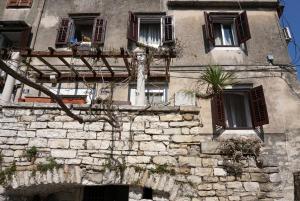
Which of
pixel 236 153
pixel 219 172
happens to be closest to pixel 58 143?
pixel 219 172

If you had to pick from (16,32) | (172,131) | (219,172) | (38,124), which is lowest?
(219,172)

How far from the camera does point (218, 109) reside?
839 cm

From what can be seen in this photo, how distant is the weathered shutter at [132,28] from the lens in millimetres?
9906

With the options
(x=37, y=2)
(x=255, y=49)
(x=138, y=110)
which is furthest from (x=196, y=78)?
(x=37, y=2)

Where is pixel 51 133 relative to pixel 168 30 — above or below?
below

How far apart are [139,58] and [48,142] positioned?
318cm

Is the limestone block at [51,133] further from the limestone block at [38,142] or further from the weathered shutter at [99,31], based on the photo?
the weathered shutter at [99,31]

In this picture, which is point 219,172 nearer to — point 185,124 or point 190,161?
point 190,161

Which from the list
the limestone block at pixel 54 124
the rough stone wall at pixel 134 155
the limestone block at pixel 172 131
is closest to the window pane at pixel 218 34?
the rough stone wall at pixel 134 155

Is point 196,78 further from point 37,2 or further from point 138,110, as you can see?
point 37,2

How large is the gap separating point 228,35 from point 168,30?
7.28ft

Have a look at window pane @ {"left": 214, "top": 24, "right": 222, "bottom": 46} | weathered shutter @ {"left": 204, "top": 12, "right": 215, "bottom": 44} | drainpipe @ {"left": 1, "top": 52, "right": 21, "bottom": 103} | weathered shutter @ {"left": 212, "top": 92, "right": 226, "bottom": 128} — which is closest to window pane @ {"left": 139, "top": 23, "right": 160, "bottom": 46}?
weathered shutter @ {"left": 204, "top": 12, "right": 215, "bottom": 44}

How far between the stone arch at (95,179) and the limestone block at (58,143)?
0.49 meters

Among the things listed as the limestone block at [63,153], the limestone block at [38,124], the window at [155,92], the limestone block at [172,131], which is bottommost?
the limestone block at [63,153]
